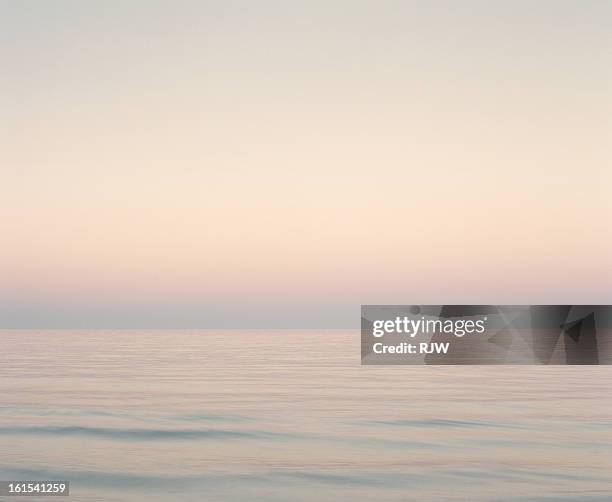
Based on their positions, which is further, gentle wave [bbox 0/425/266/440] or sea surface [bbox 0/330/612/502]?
gentle wave [bbox 0/425/266/440]

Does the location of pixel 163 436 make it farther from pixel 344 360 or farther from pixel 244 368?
pixel 344 360

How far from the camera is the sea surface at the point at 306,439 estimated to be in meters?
12.0

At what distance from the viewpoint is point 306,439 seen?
15758 millimetres

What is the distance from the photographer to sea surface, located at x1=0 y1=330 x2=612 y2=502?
471 inches

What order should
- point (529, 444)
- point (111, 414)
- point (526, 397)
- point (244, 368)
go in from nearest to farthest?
1. point (529, 444)
2. point (111, 414)
3. point (526, 397)
4. point (244, 368)

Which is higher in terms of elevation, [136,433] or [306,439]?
[136,433]

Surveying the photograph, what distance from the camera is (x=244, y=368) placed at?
35.5 metres

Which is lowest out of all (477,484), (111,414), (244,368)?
(477,484)

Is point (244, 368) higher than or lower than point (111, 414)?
higher

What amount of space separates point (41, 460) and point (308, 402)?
906 cm

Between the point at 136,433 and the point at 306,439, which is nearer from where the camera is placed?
the point at 306,439

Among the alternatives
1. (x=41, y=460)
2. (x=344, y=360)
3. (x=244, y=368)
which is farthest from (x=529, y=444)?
(x=344, y=360)

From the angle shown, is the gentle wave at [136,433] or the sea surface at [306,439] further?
the gentle wave at [136,433]

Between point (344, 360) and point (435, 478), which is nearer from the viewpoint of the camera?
point (435, 478)
